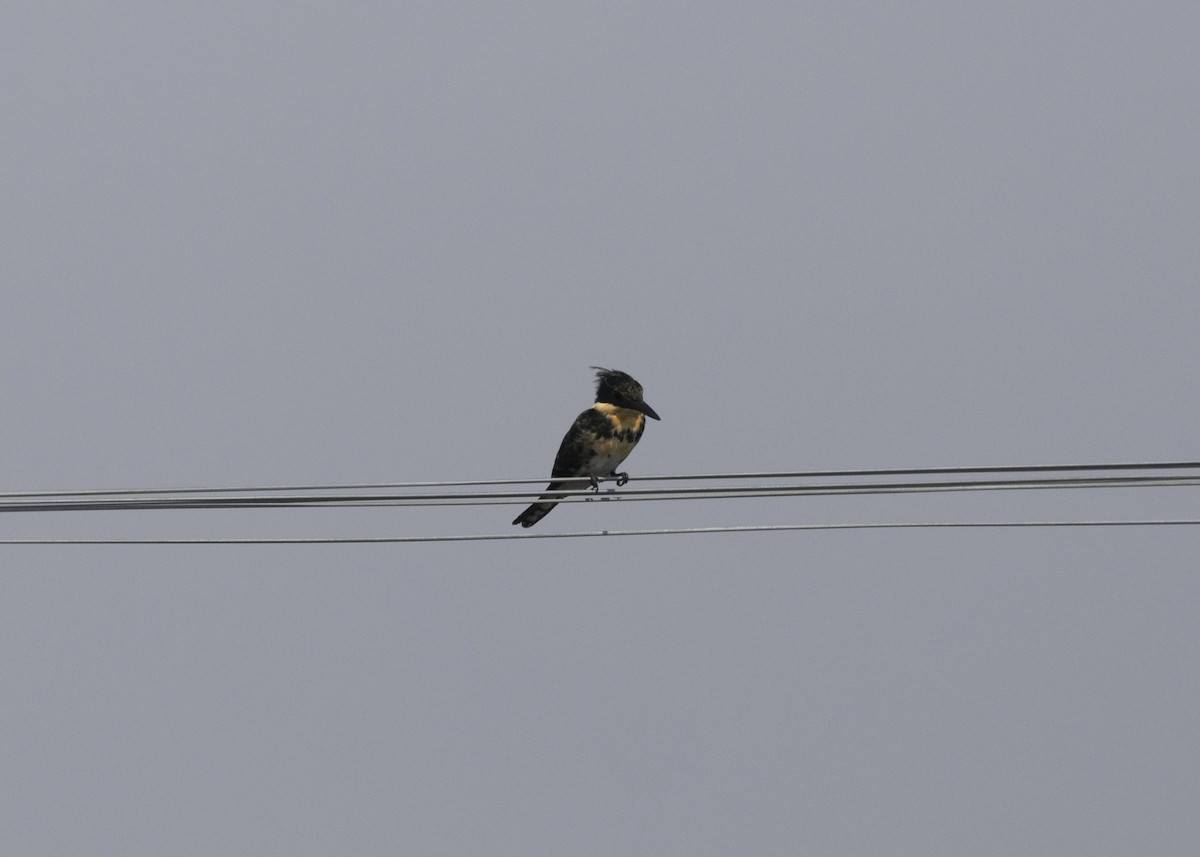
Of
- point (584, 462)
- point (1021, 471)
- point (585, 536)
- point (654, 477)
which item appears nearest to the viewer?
point (1021, 471)

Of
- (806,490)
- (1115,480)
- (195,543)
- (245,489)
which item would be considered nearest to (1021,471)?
(1115,480)

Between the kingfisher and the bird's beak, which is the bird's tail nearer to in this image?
the kingfisher

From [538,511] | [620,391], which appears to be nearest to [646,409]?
[620,391]

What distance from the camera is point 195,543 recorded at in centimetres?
806

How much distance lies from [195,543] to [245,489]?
771mm

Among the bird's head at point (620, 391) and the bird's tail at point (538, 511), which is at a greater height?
the bird's head at point (620, 391)

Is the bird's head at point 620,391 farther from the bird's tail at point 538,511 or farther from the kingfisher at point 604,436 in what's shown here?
the bird's tail at point 538,511

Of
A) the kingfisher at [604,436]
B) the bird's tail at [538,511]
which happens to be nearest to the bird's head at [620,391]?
the kingfisher at [604,436]

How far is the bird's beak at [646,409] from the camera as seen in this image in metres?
11.3

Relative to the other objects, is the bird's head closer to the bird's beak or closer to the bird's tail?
the bird's beak

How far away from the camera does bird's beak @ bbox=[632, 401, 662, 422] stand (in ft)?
37.1

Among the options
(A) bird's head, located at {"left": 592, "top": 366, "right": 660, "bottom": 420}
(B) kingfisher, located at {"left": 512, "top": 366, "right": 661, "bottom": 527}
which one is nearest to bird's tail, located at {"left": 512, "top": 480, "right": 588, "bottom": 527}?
(B) kingfisher, located at {"left": 512, "top": 366, "right": 661, "bottom": 527}

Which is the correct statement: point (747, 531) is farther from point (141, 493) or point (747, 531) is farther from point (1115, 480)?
point (141, 493)

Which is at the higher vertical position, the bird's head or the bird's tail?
the bird's head
